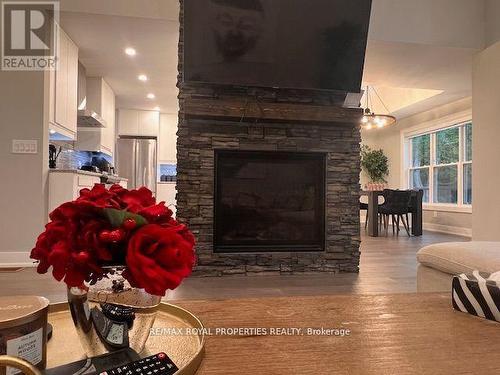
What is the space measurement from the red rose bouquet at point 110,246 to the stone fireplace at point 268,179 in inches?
93.0

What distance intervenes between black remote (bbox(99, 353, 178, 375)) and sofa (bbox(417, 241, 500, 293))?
4.04 ft

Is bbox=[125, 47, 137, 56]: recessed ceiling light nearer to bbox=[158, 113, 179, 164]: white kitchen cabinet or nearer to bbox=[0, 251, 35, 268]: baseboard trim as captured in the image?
bbox=[0, 251, 35, 268]: baseboard trim

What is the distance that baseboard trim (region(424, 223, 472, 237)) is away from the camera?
582 cm

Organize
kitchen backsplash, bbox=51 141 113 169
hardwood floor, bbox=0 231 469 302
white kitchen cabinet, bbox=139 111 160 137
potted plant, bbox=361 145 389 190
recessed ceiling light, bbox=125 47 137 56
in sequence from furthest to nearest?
potted plant, bbox=361 145 389 190 < white kitchen cabinet, bbox=139 111 160 137 < kitchen backsplash, bbox=51 141 113 169 < recessed ceiling light, bbox=125 47 137 56 < hardwood floor, bbox=0 231 469 302

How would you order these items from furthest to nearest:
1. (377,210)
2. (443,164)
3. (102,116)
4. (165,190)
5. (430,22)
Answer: (165,190)
(443,164)
(377,210)
(102,116)
(430,22)

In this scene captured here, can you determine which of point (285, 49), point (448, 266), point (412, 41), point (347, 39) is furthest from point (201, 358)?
point (412, 41)

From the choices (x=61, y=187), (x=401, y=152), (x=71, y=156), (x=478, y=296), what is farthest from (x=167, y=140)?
(x=478, y=296)

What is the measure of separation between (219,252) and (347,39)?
227 cm

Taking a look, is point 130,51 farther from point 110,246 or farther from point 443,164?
point 443,164

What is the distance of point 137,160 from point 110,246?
676 cm

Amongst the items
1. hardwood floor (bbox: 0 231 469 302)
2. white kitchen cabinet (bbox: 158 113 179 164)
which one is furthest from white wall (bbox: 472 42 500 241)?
white kitchen cabinet (bbox: 158 113 179 164)

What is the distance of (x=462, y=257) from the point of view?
141cm

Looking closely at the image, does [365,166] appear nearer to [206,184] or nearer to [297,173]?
[297,173]

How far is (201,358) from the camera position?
0.65 metres
